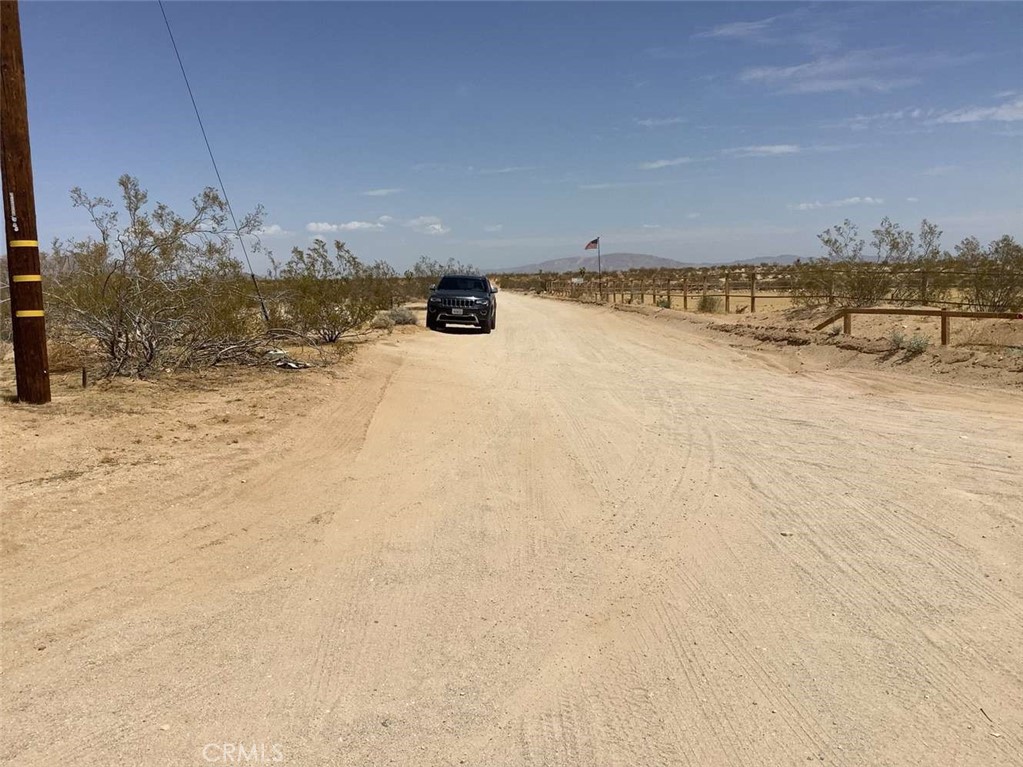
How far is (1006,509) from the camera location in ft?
20.5

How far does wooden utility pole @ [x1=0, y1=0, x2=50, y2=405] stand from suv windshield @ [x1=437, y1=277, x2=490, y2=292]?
59.2 ft

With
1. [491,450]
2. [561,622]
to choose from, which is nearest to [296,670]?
[561,622]

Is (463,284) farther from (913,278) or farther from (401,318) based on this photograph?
(913,278)

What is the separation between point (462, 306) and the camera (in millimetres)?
24812

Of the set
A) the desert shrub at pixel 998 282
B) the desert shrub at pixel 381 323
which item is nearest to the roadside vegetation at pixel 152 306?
the desert shrub at pixel 381 323

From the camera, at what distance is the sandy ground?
11.2ft

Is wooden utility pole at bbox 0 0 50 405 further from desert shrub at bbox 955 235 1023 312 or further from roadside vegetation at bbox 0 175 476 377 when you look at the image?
desert shrub at bbox 955 235 1023 312

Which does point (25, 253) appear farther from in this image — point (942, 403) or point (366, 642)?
point (942, 403)

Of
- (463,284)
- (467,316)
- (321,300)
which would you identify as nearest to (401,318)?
(463,284)

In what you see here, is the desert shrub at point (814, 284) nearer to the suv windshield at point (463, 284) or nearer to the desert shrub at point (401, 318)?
the suv windshield at point (463, 284)

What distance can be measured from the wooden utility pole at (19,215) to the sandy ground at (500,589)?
0.58 metres

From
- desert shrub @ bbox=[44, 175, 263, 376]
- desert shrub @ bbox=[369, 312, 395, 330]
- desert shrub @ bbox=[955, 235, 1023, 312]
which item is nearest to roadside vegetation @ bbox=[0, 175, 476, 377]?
desert shrub @ bbox=[44, 175, 263, 376]

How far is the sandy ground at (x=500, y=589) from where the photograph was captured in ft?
11.2

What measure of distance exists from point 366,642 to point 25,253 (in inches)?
266
